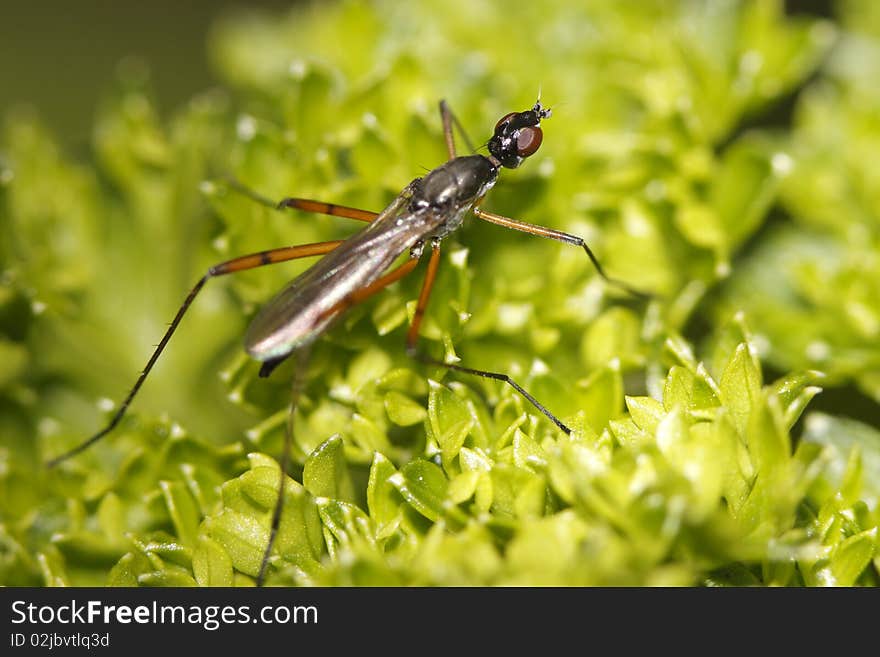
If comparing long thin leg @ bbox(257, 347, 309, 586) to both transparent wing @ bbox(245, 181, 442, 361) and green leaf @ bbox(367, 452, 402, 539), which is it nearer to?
transparent wing @ bbox(245, 181, 442, 361)

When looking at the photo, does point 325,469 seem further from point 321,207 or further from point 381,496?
point 321,207

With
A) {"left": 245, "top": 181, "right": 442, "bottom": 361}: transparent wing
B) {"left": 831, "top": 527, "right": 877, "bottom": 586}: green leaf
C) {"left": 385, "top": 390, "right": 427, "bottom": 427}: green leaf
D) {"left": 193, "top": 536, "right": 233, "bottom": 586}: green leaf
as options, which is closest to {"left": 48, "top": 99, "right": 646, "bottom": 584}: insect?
{"left": 245, "top": 181, "right": 442, "bottom": 361}: transparent wing

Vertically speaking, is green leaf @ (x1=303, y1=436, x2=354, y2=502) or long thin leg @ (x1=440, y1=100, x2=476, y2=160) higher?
long thin leg @ (x1=440, y1=100, x2=476, y2=160)

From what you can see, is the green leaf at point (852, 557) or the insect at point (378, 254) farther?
the insect at point (378, 254)

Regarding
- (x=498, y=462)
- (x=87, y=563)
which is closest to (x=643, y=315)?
(x=498, y=462)

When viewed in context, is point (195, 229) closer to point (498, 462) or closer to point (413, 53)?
point (413, 53)

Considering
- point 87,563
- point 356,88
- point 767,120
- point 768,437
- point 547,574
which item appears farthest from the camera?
point 767,120

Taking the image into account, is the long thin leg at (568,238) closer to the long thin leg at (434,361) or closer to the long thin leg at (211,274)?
the long thin leg at (434,361)

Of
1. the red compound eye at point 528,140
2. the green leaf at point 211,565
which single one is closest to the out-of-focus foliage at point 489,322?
the green leaf at point 211,565
